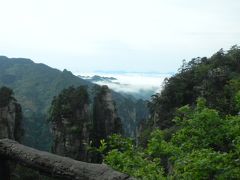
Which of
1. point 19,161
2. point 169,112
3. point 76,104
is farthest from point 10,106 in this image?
point 19,161

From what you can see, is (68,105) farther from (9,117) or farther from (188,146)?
(188,146)

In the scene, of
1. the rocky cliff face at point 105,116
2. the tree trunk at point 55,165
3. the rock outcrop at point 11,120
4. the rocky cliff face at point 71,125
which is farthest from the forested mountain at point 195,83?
the tree trunk at point 55,165

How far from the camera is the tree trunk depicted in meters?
4.90

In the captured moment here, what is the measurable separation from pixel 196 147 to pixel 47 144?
12726 cm

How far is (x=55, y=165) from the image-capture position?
211 inches

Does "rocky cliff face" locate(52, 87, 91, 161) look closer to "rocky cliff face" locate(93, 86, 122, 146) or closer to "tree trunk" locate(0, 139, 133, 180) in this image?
"rocky cliff face" locate(93, 86, 122, 146)

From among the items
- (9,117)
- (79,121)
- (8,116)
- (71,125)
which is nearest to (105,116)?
(79,121)

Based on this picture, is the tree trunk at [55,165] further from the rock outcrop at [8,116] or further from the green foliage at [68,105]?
the green foliage at [68,105]

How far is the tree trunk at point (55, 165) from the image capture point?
193 inches

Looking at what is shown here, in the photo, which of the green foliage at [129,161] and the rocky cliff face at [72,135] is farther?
the rocky cliff face at [72,135]

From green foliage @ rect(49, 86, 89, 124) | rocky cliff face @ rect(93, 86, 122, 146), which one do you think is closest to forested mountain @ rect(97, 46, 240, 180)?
green foliage @ rect(49, 86, 89, 124)

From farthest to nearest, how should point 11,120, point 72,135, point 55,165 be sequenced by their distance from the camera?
point 72,135 → point 11,120 → point 55,165

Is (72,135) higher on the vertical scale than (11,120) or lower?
lower

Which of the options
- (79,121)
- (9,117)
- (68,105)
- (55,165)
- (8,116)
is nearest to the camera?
(55,165)
